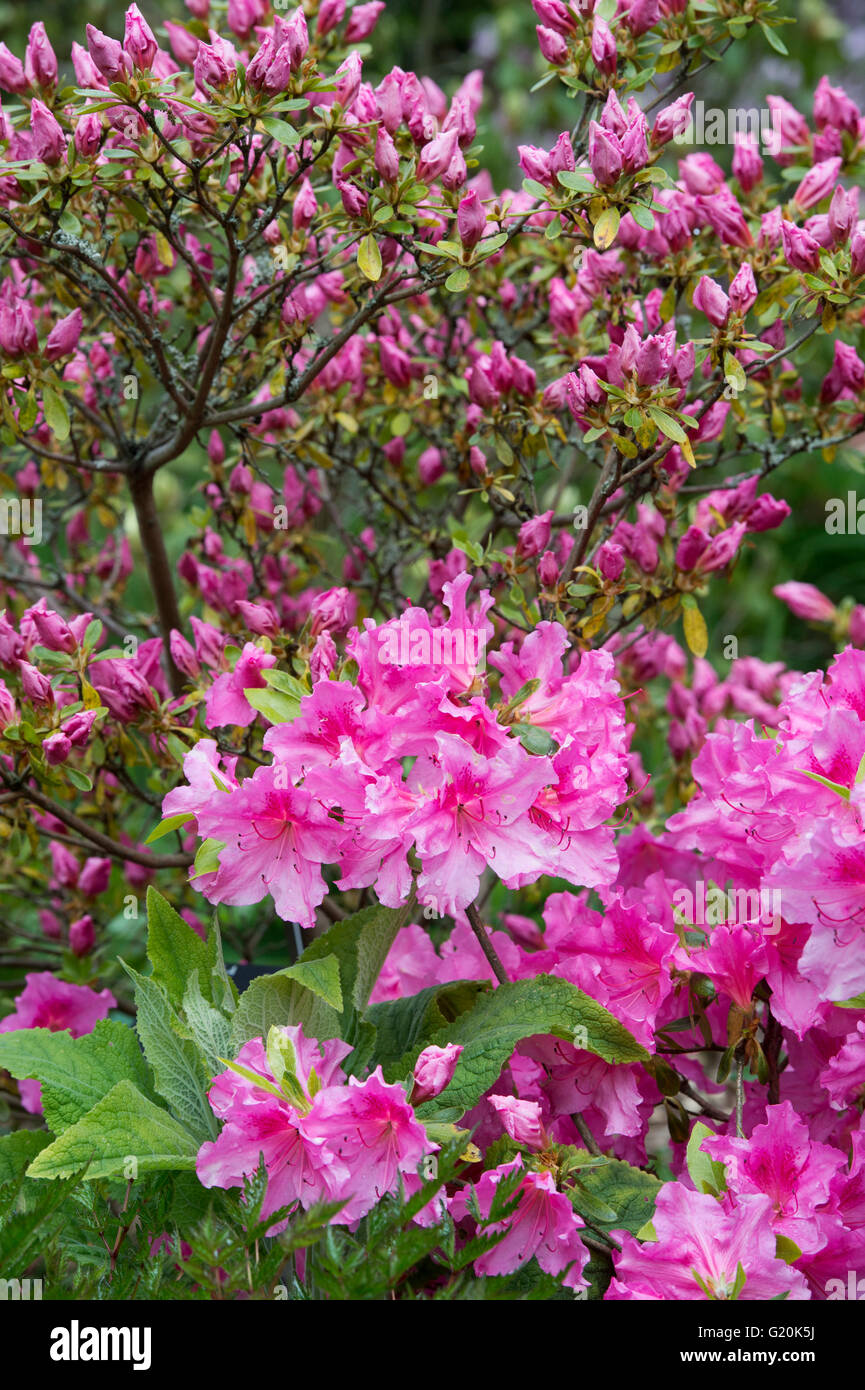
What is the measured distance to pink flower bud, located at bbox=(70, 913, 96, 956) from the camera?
1681mm

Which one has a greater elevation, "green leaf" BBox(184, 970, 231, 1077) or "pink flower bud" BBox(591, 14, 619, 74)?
"pink flower bud" BBox(591, 14, 619, 74)

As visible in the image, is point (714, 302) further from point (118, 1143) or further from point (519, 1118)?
point (118, 1143)

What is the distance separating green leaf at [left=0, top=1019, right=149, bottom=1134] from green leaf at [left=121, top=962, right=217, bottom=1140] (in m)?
0.05

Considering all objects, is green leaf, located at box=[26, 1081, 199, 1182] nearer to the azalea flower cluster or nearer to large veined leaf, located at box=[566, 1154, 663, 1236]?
the azalea flower cluster

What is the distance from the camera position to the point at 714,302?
1.29 meters

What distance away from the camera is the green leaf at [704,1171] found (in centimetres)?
107

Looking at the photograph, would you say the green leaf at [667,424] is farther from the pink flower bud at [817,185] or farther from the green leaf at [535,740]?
the pink flower bud at [817,185]

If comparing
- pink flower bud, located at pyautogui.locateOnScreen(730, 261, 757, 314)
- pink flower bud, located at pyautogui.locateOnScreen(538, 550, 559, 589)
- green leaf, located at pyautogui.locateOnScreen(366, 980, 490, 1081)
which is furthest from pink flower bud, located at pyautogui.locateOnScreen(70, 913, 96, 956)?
pink flower bud, located at pyautogui.locateOnScreen(730, 261, 757, 314)

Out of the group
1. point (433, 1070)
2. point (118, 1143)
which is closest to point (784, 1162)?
point (433, 1070)

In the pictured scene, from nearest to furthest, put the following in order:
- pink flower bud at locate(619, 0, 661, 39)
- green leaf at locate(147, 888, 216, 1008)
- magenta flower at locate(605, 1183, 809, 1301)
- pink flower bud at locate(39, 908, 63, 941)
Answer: magenta flower at locate(605, 1183, 809, 1301)
green leaf at locate(147, 888, 216, 1008)
pink flower bud at locate(619, 0, 661, 39)
pink flower bud at locate(39, 908, 63, 941)

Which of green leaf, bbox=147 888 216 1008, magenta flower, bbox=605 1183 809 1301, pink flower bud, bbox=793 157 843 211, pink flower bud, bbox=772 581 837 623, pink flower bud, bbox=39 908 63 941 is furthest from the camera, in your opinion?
pink flower bud, bbox=772 581 837 623

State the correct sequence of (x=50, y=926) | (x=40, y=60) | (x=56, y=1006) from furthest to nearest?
(x=50, y=926) → (x=56, y=1006) → (x=40, y=60)

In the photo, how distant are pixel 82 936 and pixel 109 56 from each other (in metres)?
1.05

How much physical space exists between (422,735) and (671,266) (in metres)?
0.78
